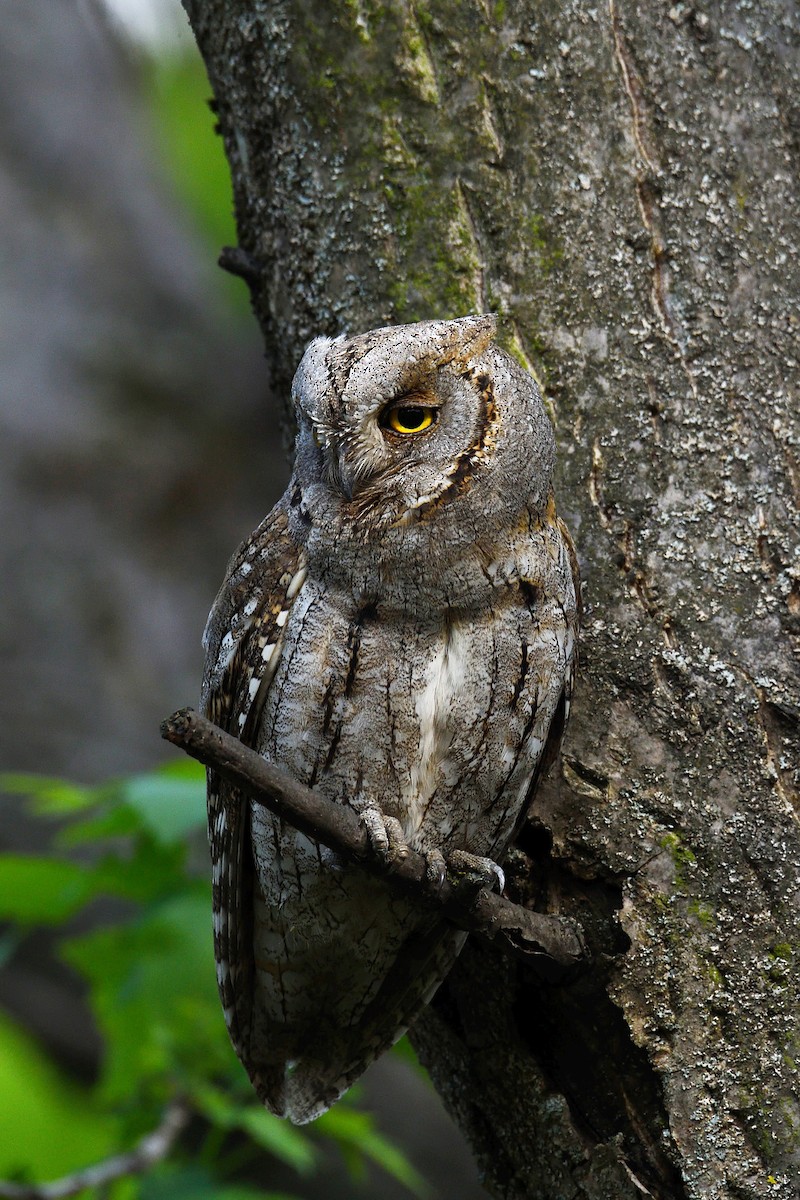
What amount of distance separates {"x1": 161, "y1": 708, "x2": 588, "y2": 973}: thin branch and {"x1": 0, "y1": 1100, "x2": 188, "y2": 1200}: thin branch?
1546 mm

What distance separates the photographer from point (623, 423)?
6.66ft

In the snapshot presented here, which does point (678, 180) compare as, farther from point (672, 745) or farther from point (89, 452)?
point (89, 452)

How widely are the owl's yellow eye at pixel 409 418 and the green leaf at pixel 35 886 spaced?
4.54ft

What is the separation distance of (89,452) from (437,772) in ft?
14.9

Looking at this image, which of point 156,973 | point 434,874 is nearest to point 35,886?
point 156,973

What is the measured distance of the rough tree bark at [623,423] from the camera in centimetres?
182

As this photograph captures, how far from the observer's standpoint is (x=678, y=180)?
6.88ft

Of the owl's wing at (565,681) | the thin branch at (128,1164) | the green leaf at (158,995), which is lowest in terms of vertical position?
the thin branch at (128,1164)

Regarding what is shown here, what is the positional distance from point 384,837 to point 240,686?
17.2 inches

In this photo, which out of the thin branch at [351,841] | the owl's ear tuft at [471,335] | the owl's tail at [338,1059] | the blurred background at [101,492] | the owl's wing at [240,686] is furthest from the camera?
the blurred background at [101,492]

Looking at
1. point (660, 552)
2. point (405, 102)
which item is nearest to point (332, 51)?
point (405, 102)

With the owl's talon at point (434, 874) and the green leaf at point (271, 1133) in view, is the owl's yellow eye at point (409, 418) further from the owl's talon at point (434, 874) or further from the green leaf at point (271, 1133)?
the green leaf at point (271, 1133)

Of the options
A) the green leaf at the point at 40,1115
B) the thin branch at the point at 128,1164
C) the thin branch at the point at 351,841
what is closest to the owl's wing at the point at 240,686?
the thin branch at the point at 351,841

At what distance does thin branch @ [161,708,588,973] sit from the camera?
1.25 meters
